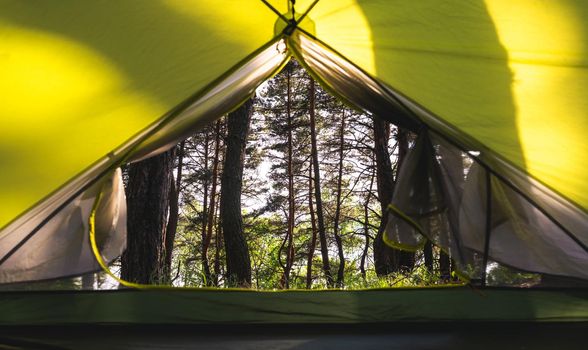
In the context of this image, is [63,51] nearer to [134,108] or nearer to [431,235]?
[134,108]

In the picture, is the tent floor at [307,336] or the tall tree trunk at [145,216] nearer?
the tent floor at [307,336]

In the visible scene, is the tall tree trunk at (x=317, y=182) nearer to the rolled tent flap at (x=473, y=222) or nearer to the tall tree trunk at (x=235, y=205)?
the tall tree trunk at (x=235, y=205)

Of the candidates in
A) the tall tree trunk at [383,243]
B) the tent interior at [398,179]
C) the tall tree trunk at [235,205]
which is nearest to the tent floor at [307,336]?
the tent interior at [398,179]

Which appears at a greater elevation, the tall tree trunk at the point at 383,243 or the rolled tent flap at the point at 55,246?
the tall tree trunk at the point at 383,243

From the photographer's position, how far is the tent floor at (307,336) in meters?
2.03

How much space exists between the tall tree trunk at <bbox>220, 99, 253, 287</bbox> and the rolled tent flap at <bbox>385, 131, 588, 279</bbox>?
397cm

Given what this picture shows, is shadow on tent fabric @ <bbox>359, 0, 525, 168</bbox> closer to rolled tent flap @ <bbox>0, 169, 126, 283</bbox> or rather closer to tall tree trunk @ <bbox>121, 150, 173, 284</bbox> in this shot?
rolled tent flap @ <bbox>0, 169, 126, 283</bbox>

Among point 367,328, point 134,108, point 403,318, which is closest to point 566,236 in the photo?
point 403,318

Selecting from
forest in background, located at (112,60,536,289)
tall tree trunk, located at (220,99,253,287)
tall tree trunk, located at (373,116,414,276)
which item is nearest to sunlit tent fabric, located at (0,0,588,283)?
tall tree trunk, located at (220,99,253,287)

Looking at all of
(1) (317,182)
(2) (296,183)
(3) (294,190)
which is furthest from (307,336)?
(2) (296,183)

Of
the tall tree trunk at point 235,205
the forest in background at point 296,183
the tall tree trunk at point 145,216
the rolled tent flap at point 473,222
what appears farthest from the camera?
the forest in background at point 296,183

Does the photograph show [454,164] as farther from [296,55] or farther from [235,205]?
[235,205]

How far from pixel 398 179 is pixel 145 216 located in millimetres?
2499

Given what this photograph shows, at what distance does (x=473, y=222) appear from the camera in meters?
2.29
